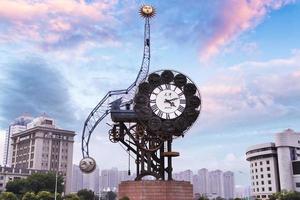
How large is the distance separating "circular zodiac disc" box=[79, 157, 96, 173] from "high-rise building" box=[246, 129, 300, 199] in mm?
71780

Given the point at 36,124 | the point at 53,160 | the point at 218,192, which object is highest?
the point at 36,124

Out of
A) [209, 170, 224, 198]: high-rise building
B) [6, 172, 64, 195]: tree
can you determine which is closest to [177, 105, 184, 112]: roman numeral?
[6, 172, 64, 195]: tree

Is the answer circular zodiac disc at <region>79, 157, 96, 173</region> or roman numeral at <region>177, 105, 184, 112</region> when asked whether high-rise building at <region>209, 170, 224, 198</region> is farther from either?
circular zodiac disc at <region>79, 157, 96, 173</region>

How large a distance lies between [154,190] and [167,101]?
10.1m

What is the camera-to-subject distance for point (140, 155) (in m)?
45.0

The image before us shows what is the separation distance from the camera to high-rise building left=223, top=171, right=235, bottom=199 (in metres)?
172

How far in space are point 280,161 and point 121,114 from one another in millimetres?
71144

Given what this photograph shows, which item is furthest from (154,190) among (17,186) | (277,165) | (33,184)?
(277,165)

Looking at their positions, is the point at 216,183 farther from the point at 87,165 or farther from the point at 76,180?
the point at 87,165

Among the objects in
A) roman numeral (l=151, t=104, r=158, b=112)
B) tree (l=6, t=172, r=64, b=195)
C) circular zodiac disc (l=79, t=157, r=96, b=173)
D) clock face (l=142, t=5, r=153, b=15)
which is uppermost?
clock face (l=142, t=5, r=153, b=15)

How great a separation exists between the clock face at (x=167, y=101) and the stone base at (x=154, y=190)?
7.56 m

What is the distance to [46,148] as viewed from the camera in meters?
126

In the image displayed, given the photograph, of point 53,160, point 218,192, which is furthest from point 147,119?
point 218,192

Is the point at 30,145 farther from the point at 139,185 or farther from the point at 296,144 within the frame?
the point at 139,185
